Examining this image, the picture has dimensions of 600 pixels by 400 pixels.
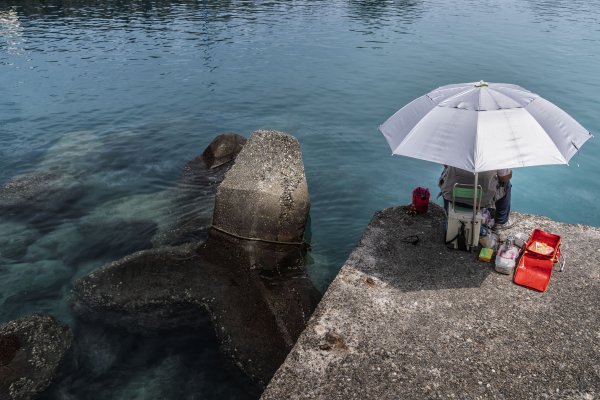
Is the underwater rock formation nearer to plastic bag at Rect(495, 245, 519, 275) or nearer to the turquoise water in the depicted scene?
the turquoise water

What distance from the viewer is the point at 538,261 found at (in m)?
8.03

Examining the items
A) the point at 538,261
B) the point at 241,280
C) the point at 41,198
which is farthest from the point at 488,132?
the point at 41,198

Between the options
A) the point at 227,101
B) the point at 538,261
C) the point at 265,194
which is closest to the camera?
the point at 538,261

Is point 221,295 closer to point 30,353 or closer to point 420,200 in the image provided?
point 30,353

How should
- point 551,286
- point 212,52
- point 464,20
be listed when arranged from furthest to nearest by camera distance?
1. point 464,20
2. point 212,52
3. point 551,286

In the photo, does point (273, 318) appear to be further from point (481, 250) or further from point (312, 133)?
point (312, 133)

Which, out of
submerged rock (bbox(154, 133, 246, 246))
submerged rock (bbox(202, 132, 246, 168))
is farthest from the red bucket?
submerged rock (bbox(202, 132, 246, 168))

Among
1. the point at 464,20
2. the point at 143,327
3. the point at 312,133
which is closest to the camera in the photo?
the point at 143,327

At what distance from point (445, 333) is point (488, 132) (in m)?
3.30

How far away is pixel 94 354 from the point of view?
883 centimetres

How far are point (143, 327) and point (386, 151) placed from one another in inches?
562

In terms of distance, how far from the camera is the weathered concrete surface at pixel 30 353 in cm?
785

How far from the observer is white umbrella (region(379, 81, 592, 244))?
274 inches

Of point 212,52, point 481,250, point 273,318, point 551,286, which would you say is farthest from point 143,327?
point 212,52
